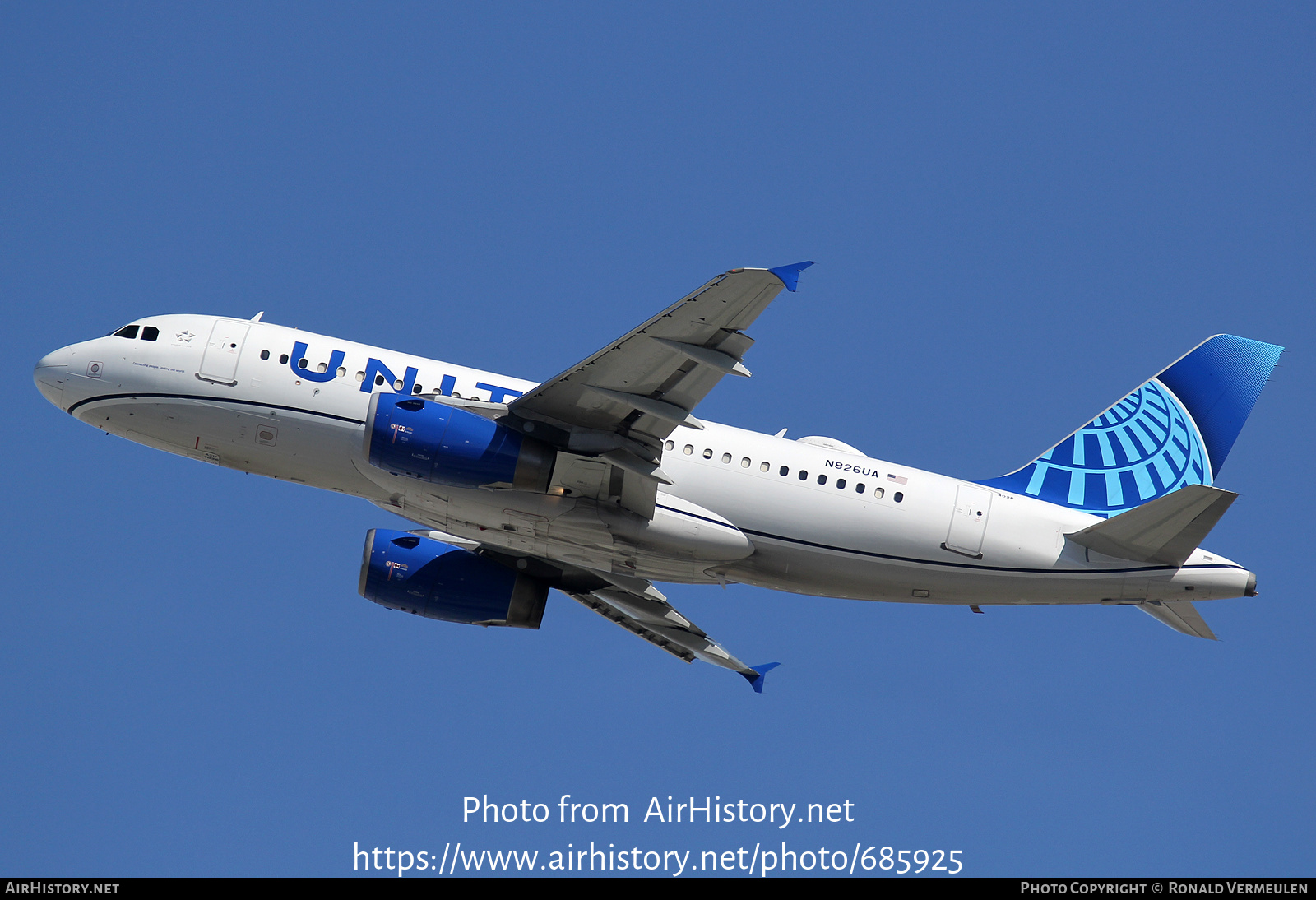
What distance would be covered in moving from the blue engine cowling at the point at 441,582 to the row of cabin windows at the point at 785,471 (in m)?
→ 6.65

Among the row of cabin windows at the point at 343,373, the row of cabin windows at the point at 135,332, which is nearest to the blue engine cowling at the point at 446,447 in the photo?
the row of cabin windows at the point at 343,373

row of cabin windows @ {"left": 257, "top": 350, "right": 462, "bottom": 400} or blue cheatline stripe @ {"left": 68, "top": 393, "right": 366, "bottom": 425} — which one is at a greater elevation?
row of cabin windows @ {"left": 257, "top": 350, "right": 462, "bottom": 400}

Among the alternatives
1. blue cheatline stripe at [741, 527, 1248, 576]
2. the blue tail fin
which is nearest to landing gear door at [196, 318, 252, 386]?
blue cheatline stripe at [741, 527, 1248, 576]

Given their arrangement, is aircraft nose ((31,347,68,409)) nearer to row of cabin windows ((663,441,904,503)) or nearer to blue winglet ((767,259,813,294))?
row of cabin windows ((663,441,904,503))

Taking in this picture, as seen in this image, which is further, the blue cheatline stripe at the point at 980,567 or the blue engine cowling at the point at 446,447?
the blue cheatline stripe at the point at 980,567

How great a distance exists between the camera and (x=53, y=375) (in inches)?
1189

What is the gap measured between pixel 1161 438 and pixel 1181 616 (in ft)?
18.8

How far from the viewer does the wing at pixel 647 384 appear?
77.3ft

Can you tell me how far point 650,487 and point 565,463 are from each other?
74.0 inches

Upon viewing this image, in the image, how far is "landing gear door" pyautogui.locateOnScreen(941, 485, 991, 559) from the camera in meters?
28.3

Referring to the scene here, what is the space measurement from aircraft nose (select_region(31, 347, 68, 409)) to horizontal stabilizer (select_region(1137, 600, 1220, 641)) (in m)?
25.6

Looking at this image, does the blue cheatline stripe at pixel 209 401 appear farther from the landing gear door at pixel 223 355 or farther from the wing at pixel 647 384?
the wing at pixel 647 384

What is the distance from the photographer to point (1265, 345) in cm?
3391

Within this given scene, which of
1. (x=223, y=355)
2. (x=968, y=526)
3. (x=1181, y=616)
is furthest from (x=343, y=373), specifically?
(x=1181, y=616)
